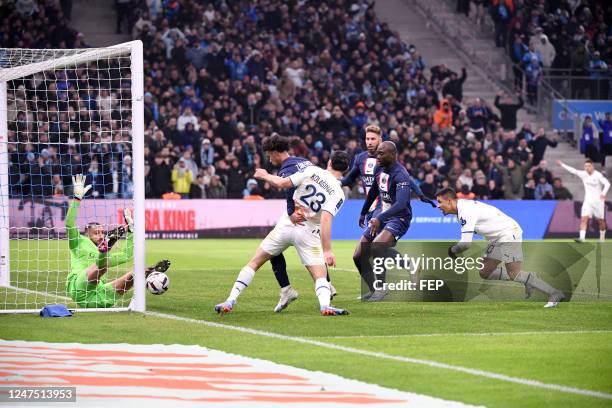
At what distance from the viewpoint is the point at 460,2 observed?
4372cm

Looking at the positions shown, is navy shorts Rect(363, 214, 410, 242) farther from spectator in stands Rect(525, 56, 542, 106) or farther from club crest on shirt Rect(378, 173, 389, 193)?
spectator in stands Rect(525, 56, 542, 106)

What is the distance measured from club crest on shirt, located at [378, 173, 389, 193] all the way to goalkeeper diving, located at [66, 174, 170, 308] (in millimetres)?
3431

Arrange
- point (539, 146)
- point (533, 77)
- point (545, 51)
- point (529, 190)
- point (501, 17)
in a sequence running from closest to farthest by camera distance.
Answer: point (529, 190) < point (539, 146) < point (533, 77) < point (545, 51) < point (501, 17)

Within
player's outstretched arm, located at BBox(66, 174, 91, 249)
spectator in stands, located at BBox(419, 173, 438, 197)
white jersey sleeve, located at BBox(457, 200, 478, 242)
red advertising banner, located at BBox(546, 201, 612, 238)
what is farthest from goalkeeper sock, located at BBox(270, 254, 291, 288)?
red advertising banner, located at BBox(546, 201, 612, 238)

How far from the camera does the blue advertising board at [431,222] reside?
31.8 m

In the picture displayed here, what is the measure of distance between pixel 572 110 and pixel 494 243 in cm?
2635

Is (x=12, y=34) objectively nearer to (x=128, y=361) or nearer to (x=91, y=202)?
(x=91, y=202)

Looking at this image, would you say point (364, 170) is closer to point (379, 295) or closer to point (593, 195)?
point (379, 295)

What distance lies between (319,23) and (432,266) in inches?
988

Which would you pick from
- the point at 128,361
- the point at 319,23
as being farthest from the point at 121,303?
the point at 319,23

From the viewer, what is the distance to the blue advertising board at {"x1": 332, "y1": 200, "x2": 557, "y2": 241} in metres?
31.8

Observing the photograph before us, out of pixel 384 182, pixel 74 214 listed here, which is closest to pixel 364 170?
pixel 384 182

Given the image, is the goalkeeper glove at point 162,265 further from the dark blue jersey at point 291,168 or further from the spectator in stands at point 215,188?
the spectator in stands at point 215,188

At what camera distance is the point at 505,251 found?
14.2 meters
